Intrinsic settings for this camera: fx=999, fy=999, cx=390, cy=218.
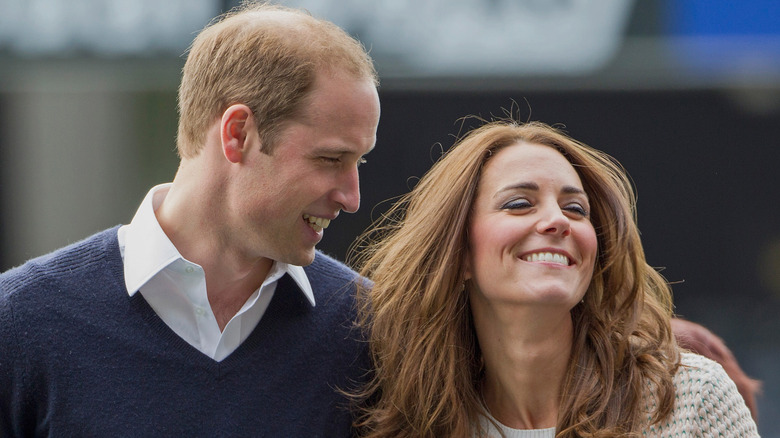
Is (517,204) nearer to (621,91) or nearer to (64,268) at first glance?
(64,268)

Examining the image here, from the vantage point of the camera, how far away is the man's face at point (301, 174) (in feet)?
8.48

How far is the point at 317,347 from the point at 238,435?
1.11 feet

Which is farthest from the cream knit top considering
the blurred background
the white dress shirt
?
the blurred background

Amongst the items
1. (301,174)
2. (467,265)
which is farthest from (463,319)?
(301,174)

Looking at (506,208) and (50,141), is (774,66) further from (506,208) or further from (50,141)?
(50,141)

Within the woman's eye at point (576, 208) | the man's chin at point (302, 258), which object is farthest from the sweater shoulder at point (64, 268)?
the woman's eye at point (576, 208)

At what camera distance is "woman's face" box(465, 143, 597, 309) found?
2631 mm

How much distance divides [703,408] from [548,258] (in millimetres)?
539

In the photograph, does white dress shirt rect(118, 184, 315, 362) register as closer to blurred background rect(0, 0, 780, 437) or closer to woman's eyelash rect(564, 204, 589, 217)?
woman's eyelash rect(564, 204, 589, 217)

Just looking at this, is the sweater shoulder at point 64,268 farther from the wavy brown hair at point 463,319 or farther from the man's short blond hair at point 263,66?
the wavy brown hair at point 463,319

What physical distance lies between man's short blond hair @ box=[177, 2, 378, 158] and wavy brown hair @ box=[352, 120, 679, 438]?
18.0 inches

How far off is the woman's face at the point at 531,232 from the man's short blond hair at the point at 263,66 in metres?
0.47

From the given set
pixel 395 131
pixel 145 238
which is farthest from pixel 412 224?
pixel 395 131

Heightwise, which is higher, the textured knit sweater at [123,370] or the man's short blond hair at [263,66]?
the man's short blond hair at [263,66]
